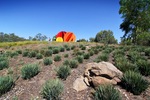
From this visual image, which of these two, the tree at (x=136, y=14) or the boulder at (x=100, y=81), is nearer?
the boulder at (x=100, y=81)

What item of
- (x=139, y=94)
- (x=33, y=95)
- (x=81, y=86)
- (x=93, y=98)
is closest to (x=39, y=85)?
(x=33, y=95)

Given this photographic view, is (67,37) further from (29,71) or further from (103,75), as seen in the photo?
(103,75)

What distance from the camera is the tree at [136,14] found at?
3397 cm

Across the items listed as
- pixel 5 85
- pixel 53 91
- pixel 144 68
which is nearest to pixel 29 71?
pixel 5 85

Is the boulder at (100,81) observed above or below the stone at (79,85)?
above

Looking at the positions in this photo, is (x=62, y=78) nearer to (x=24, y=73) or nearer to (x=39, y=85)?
(x=39, y=85)

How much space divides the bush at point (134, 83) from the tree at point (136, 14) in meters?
30.2

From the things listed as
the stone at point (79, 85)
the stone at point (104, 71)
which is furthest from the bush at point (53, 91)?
the stone at point (104, 71)

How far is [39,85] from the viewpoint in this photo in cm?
699

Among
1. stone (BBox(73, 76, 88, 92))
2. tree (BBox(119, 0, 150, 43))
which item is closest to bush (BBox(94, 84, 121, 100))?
stone (BBox(73, 76, 88, 92))

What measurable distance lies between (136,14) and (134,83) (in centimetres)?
3418

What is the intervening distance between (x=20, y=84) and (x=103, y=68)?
4132 mm

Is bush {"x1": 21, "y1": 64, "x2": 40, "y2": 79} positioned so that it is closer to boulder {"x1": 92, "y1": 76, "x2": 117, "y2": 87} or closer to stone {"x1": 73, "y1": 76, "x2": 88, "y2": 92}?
stone {"x1": 73, "y1": 76, "x2": 88, "y2": 92}

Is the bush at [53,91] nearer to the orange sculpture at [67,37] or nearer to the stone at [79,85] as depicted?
the stone at [79,85]
